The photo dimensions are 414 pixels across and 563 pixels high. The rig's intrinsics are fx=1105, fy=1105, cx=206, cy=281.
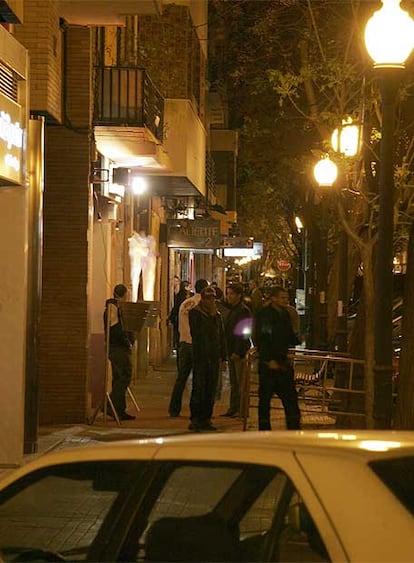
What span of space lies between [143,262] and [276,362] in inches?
362

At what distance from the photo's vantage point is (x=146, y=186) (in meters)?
21.0

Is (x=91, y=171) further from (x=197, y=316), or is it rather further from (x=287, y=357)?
(x=287, y=357)

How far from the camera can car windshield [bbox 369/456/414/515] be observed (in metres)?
3.24

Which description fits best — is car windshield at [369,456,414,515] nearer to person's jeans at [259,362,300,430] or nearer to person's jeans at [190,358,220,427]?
person's jeans at [259,362,300,430]

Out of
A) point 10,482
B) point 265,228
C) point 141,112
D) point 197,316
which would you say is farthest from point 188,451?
point 265,228

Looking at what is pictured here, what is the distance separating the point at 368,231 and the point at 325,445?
10.7 metres

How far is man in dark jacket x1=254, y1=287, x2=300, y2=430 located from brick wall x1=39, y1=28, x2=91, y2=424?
2.84 m

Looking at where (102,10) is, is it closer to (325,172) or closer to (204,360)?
(204,360)

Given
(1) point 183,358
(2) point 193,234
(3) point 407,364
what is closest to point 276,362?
(3) point 407,364

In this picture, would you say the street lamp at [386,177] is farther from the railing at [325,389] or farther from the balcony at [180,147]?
the balcony at [180,147]

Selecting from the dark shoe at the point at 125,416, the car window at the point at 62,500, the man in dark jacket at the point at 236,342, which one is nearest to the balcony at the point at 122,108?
the man in dark jacket at the point at 236,342

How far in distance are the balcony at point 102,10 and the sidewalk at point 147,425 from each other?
527cm

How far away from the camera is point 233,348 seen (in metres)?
16.1

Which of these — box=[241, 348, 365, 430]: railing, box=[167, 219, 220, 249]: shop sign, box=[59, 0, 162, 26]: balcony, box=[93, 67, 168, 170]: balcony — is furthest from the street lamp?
box=[167, 219, 220, 249]: shop sign
